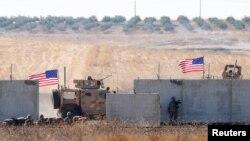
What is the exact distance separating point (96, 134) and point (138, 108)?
7.86 metres

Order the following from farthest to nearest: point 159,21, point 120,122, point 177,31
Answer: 1. point 159,21
2. point 177,31
3. point 120,122

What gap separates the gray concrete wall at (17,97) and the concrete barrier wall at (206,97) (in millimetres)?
4323

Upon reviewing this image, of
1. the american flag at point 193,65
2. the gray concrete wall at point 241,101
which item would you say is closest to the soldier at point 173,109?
the gray concrete wall at point 241,101

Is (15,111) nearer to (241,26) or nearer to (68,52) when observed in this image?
(68,52)

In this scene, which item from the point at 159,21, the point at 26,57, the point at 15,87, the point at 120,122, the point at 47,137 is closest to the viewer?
the point at 47,137

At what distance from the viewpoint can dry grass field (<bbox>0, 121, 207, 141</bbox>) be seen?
Result: 25.2 meters

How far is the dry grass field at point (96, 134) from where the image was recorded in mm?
25223

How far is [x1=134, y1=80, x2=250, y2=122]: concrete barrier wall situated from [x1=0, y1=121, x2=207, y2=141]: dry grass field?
3.70 metres

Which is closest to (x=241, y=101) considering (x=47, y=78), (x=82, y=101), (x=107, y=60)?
(x=82, y=101)

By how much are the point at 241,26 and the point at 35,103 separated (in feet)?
367

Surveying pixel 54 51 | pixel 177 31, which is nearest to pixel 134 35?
pixel 177 31

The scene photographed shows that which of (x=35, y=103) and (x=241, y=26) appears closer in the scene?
(x=35, y=103)

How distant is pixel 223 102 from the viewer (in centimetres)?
3753

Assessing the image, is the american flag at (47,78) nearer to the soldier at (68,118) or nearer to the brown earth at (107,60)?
the soldier at (68,118)
